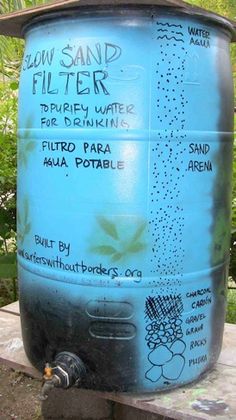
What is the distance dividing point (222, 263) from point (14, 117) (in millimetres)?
2215

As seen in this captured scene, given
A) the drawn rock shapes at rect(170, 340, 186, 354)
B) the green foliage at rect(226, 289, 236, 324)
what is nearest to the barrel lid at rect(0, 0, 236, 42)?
the drawn rock shapes at rect(170, 340, 186, 354)

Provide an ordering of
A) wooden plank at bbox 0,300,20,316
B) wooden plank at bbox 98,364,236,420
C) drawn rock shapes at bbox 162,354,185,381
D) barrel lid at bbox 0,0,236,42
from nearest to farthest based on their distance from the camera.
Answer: barrel lid at bbox 0,0,236,42 < wooden plank at bbox 98,364,236,420 < drawn rock shapes at bbox 162,354,185,381 < wooden plank at bbox 0,300,20,316

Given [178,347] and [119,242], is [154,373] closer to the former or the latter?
[178,347]

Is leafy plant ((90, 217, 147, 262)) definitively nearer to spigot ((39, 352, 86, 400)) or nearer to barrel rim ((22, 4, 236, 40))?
spigot ((39, 352, 86, 400))

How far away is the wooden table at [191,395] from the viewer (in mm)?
1621

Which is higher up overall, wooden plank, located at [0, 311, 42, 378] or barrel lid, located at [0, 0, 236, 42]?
barrel lid, located at [0, 0, 236, 42]

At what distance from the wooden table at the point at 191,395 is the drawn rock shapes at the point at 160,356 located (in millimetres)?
117

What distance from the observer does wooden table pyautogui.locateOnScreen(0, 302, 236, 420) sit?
5.32 ft

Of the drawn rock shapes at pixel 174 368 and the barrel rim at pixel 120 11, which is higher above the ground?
the barrel rim at pixel 120 11

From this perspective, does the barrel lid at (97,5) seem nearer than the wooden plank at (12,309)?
Yes

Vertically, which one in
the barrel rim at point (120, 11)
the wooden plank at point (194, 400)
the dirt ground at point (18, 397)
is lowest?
the dirt ground at point (18, 397)

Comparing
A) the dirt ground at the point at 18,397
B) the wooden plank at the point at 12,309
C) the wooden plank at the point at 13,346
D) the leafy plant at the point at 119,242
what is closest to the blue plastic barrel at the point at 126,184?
the leafy plant at the point at 119,242

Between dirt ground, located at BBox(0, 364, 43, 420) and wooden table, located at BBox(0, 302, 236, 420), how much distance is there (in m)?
0.88

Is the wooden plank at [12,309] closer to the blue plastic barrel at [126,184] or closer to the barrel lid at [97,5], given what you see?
the blue plastic barrel at [126,184]
